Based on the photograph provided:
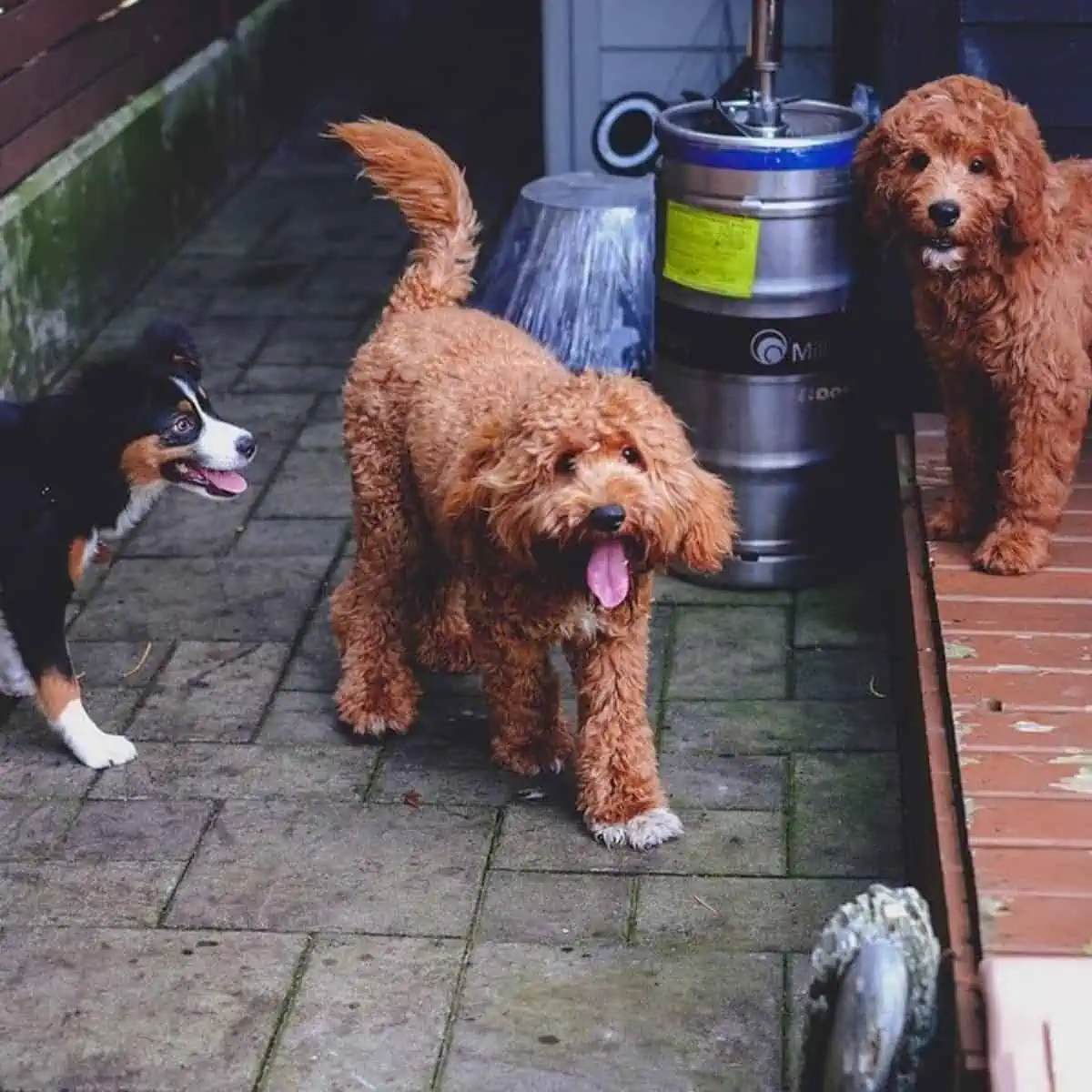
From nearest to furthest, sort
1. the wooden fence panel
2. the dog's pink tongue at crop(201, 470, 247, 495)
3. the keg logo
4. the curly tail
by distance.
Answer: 1. the curly tail
2. the dog's pink tongue at crop(201, 470, 247, 495)
3. the keg logo
4. the wooden fence panel

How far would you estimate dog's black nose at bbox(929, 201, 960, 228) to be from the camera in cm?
385

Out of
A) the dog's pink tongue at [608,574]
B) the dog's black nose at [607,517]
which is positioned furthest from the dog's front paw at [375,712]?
the dog's black nose at [607,517]

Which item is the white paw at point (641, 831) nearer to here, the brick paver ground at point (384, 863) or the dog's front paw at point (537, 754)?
the brick paver ground at point (384, 863)

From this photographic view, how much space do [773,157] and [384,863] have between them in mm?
1852

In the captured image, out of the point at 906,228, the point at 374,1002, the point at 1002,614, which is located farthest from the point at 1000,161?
the point at 374,1002

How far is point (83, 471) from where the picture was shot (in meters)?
4.05

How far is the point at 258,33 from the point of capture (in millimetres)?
9070

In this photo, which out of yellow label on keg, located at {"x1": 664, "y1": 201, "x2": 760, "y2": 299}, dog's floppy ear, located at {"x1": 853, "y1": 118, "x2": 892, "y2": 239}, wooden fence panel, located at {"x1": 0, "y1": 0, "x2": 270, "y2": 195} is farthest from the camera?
wooden fence panel, located at {"x1": 0, "y1": 0, "x2": 270, "y2": 195}

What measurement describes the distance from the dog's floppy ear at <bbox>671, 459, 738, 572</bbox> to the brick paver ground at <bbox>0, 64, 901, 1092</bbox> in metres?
0.65

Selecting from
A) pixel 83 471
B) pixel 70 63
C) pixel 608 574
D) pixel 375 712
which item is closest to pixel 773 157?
pixel 608 574

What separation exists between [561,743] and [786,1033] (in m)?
0.99

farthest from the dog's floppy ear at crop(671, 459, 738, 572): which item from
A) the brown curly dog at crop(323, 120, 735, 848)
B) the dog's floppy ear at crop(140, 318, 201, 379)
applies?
the dog's floppy ear at crop(140, 318, 201, 379)

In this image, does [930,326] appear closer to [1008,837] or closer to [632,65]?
[1008,837]

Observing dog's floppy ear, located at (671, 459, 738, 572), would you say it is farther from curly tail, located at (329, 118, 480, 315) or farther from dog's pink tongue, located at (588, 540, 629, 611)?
curly tail, located at (329, 118, 480, 315)
